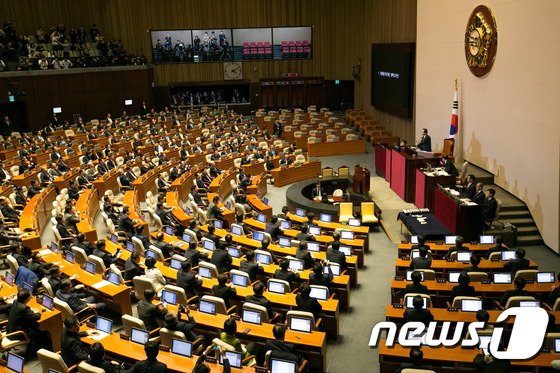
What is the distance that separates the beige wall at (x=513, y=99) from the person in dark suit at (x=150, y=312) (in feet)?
32.0

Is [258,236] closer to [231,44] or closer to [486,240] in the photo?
[486,240]

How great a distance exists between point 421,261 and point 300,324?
349 centimetres

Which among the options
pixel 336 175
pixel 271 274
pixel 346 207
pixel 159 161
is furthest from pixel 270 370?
pixel 159 161

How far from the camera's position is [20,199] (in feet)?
53.0

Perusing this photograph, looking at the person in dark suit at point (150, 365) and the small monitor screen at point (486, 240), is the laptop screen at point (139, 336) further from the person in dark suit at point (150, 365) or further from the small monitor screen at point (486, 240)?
the small monitor screen at point (486, 240)

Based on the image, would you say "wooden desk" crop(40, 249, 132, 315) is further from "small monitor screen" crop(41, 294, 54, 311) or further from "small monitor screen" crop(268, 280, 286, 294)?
"small monitor screen" crop(268, 280, 286, 294)

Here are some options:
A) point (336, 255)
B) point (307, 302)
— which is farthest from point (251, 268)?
point (307, 302)

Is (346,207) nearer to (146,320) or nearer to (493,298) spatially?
(493,298)

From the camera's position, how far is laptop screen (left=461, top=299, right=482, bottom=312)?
8.62m

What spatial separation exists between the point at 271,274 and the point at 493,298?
4.10m

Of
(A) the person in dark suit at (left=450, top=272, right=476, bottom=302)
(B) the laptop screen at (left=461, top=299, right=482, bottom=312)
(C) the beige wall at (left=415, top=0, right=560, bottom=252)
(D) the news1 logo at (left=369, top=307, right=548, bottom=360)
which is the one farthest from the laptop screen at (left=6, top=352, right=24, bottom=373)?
(C) the beige wall at (left=415, top=0, right=560, bottom=252)

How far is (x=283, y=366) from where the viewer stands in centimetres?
679

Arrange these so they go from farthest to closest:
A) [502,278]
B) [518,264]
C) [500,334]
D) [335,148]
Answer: [335,148] < [518,264] < [502,278] < [500,334]

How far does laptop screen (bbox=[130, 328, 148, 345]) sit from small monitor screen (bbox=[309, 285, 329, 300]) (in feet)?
9.47
